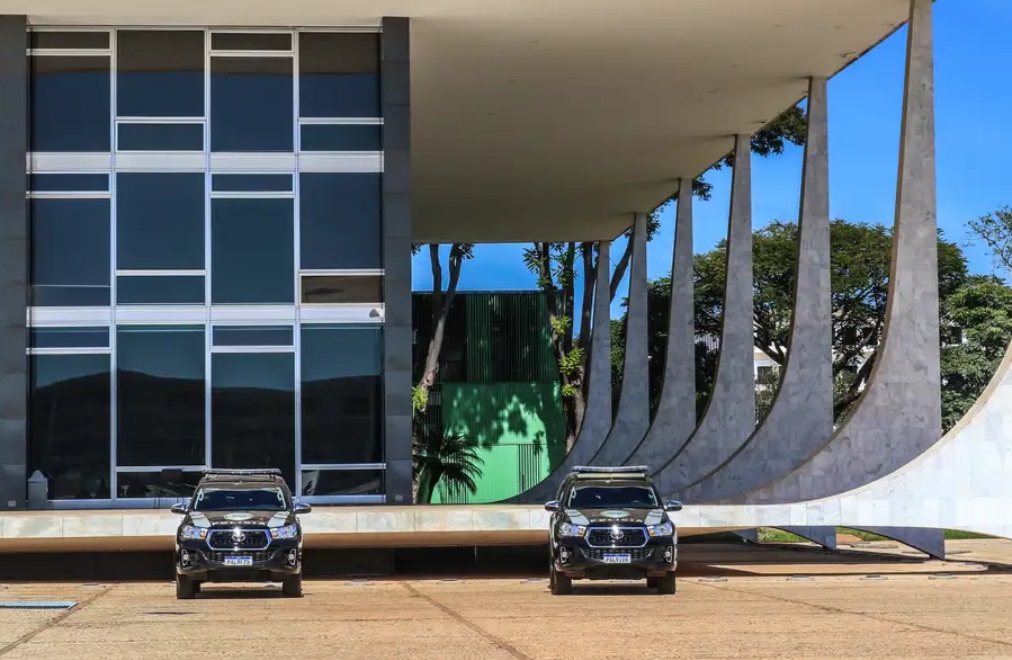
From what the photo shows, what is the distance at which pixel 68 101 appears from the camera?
2762cm

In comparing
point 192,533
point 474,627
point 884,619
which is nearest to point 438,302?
point 192,533

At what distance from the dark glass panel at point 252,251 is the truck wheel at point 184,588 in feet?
24.5

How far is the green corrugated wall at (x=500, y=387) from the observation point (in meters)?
61.2

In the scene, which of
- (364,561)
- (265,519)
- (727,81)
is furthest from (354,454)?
(727,81)

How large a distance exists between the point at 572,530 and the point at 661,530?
3.72ft

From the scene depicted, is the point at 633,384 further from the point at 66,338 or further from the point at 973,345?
the point at 66,338

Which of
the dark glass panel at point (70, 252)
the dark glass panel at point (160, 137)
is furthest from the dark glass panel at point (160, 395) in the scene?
the dark glass panel at point (160, 137)

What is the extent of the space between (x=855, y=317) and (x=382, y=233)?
41.7 metres

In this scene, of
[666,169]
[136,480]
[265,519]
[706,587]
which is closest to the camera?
[265,519]

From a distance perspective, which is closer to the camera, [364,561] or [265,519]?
[265,519]

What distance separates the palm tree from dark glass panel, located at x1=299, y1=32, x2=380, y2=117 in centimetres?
2989

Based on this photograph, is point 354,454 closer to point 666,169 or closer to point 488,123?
point 488,123

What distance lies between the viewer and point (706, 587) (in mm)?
22688

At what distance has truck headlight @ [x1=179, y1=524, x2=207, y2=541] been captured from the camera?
21000 mm
